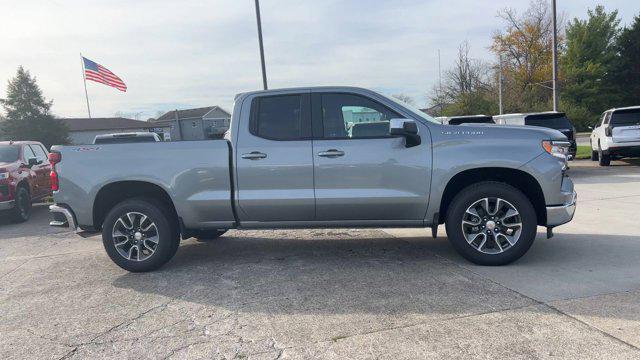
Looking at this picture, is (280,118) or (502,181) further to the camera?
(280,118)

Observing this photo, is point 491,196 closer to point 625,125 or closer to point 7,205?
point 7,205

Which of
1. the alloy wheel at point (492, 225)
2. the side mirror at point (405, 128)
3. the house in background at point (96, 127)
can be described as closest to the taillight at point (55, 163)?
Answer: the side mirror at point (405, 128)

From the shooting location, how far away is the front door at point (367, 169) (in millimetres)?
4906

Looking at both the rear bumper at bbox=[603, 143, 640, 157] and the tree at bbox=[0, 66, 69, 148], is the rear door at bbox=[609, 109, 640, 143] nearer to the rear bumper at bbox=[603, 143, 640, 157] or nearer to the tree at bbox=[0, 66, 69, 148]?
the rear bumper at bbox=[603, 143, 640, 157]

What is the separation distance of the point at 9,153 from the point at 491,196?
1043cm

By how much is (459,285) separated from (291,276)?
171 centimetres

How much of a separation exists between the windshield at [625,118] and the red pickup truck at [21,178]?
15204 millimetres

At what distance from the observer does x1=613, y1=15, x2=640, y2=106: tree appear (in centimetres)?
3931

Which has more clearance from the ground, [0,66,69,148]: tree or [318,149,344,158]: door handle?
[0,66,69,148]: tree

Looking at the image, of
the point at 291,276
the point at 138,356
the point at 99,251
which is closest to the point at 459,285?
the point at 291,276

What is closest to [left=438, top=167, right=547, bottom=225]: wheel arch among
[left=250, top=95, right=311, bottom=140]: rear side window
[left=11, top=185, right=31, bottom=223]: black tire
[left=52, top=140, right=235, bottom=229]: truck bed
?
[left=250, top=95, right=311, bottom=140]: rear side window

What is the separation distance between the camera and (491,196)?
15.8 ft

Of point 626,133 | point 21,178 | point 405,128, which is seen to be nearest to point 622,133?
point 626,133

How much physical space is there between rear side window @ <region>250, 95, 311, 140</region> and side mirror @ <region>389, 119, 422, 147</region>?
938 millimetres
